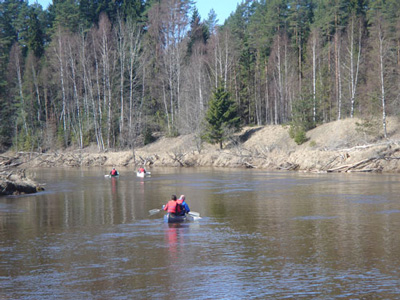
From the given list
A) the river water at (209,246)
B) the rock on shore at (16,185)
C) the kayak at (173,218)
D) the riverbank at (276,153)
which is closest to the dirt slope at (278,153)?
the riverbank at (276,153)

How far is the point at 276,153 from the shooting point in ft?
174

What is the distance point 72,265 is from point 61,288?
2.21 m

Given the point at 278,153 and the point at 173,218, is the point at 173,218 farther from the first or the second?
the point at 278,153

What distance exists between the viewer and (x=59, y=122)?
79250 mm

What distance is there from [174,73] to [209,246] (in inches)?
2195

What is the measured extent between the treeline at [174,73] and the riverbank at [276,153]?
239cm

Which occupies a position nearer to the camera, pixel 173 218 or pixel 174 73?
pixel 173 218

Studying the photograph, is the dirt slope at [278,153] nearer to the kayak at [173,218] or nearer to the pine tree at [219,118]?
the pine tree at [219,118]

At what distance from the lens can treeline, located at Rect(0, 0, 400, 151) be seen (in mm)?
64312

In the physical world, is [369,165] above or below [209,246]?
above

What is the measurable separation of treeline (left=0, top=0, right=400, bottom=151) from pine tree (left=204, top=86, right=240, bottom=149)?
1711 mm

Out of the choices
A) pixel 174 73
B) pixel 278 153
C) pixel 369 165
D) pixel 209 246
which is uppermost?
pixel 174 73

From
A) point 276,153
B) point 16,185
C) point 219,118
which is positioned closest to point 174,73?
point 219,118

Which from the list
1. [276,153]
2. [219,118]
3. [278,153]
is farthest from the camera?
[219,118]
